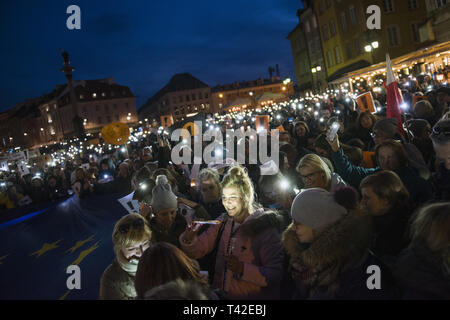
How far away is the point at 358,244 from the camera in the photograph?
2.25 metres

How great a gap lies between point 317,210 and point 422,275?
2.39ft

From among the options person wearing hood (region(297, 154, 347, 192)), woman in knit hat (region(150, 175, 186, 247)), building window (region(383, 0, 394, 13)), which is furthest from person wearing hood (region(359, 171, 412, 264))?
building window (region(383, 0, 394, 13))

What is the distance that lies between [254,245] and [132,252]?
1058mm

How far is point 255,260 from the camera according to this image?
9.34 feet

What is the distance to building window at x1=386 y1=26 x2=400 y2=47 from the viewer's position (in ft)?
113

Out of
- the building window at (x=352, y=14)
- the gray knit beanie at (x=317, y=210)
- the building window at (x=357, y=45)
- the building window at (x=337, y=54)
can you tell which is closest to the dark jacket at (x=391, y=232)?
the gray knit beanie at (x=317, y=210)

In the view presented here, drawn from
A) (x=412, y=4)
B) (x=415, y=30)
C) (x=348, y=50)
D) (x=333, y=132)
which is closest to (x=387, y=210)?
(x=333, y=132)

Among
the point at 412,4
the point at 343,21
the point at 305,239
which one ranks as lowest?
the point at 305,239

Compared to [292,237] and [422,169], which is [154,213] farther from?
[422,169]

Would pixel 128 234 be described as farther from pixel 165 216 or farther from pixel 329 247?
pixel 329 247

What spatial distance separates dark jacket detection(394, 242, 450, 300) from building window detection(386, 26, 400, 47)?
126 feet

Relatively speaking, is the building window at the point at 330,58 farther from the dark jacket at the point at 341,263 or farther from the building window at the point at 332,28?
the dark jacket at the point at 341,263

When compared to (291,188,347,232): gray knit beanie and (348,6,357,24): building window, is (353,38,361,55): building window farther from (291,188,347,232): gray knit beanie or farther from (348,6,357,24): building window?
(291,188,347,232): gray knit beanie
